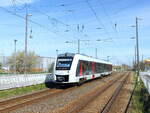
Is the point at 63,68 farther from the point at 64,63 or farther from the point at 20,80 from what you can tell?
the point at 20,80

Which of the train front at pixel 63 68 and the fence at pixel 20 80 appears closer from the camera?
the fence at pixel 20 80

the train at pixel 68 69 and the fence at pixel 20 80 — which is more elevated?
the train at pixel 68 69

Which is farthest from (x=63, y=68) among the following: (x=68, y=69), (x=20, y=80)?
(x=20, y=80)

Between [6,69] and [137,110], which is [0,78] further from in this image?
[6,69]

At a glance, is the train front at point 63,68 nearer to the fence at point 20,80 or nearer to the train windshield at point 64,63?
the train windshield at point 64,63

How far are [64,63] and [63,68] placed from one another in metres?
0.57

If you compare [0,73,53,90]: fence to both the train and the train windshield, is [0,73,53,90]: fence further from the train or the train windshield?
A: the train windshield

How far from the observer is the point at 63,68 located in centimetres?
2256

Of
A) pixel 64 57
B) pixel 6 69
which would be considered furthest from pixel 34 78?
pixel 6 69

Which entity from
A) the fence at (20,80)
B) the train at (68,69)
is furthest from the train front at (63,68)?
the fence at (20,80)

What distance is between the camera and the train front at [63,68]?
22172 mm

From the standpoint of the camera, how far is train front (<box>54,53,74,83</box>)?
873 inches

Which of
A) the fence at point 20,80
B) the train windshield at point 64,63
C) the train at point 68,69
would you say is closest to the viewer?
the fence at point 20,80

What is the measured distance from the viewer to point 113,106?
43.8 feet
